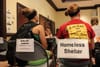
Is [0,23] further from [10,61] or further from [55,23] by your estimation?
[55,23]

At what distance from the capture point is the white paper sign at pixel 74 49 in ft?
6.05

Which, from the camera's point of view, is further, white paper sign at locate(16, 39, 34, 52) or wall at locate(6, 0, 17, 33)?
wall at locate(6, 0, 17, 33)

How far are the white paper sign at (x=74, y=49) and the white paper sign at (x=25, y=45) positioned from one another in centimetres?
30

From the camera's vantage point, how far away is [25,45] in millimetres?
1929

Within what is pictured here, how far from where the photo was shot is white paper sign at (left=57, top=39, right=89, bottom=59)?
1843mm

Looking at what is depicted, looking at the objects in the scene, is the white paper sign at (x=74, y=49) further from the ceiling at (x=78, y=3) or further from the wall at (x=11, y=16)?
the ceiling at (x=78, y=3)

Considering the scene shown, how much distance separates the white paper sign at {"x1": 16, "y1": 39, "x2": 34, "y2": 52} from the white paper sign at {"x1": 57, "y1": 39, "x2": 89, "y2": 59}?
0.30 meters

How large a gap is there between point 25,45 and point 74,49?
0.51 meters

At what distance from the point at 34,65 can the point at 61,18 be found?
8469mm

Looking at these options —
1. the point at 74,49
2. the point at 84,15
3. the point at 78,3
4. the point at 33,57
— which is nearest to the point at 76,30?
the point at 74,49

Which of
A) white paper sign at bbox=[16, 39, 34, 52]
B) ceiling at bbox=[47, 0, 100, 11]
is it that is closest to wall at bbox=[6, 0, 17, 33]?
white paper sign at bbox=[16, 39, 34, 52]

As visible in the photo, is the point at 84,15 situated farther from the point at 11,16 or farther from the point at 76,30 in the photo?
the point at 76,30

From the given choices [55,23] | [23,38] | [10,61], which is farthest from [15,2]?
[55,23]

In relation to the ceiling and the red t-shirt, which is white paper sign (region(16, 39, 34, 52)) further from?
the ceiling
